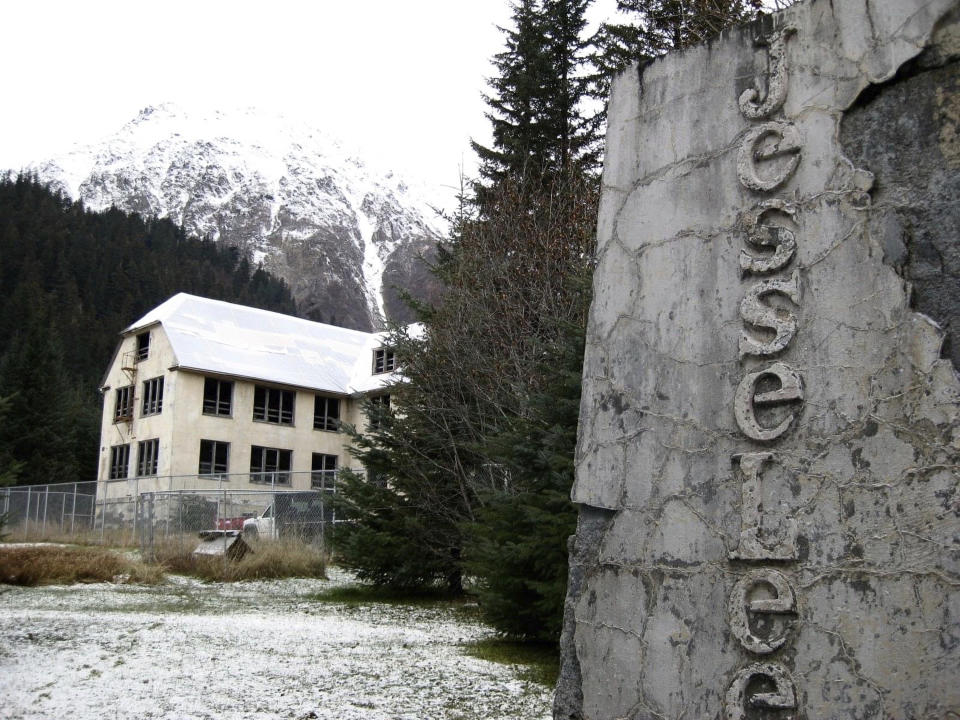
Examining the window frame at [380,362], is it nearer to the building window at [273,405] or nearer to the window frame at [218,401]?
the building window at [273,405]

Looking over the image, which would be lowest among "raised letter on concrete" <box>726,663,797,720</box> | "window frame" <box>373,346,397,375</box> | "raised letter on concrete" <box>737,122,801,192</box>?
"raised letter on concrete" <box>726,663,797,720</box>

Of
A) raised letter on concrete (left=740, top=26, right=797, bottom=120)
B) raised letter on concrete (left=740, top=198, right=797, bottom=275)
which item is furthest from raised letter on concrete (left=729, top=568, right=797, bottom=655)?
raised letter on concrete (left=740, top=26, right=797, bottom=120)

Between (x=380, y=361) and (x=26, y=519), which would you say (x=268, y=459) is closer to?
(x=380, y=361)

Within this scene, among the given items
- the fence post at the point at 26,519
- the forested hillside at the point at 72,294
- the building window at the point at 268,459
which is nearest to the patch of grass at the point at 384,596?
the fence post at the point at 26,519

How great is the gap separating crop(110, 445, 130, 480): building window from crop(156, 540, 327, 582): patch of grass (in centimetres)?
2150

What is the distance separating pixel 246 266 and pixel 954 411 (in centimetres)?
11217

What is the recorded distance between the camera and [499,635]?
385 inches

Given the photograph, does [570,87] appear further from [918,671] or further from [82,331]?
[82,331]

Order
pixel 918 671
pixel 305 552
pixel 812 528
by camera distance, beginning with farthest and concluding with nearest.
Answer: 1. pixel 305 552
2. pixel 812 528
3. pixel 918 671

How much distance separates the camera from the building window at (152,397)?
36062 mm

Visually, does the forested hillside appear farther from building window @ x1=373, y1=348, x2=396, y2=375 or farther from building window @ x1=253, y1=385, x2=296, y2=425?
building window @ x1=373, y1=348, x2=396, y2=375

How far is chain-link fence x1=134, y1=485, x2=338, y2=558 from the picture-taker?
712 inches

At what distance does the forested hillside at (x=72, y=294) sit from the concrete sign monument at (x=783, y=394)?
4693cm

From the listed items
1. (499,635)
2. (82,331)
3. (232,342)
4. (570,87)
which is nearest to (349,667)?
(499,635)
